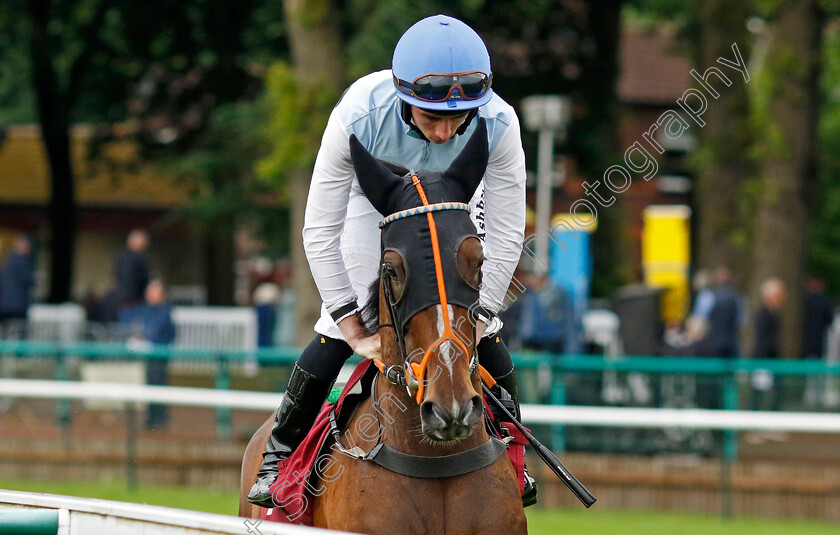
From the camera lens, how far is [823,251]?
107ft

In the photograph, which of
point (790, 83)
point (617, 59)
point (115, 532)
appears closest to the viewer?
point (115, 532)

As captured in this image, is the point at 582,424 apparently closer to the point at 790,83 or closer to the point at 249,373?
the point at 249,373

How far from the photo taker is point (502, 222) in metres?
4.66

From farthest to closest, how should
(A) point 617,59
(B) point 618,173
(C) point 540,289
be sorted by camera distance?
1. (A) point 617,59
2. (B) point 618,173
3. (C) point 540,289

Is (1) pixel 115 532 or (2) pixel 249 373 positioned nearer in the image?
(1) pixel 115 532

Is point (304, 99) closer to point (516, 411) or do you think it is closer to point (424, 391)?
point (516, 411)

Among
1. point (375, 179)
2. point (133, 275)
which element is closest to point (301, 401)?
point (375, 179)

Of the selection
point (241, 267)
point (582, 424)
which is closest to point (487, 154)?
point (582, 424)

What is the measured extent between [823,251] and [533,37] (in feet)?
48.0

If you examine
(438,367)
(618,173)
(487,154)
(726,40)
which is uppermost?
(726,40)

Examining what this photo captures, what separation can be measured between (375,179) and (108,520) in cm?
136

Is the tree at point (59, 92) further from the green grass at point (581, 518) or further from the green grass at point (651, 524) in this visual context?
the green grass at point (651, 524)

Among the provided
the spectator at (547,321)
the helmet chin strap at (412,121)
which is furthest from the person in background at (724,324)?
the helmet chin strap at (412,121)

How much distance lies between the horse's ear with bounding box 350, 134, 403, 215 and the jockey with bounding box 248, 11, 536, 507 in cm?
27
